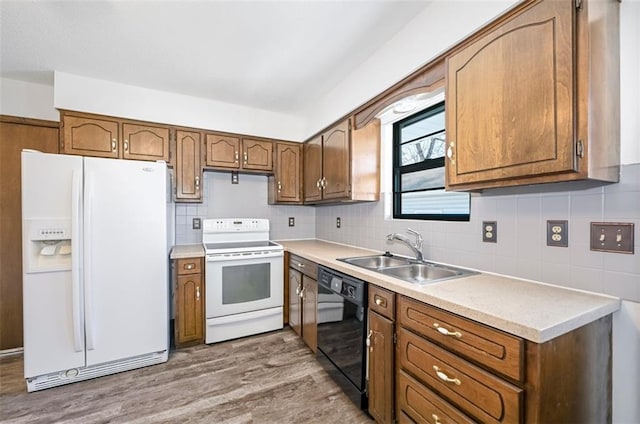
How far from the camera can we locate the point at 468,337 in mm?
1000

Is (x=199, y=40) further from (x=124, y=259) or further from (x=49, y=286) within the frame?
(x=49, y=286)

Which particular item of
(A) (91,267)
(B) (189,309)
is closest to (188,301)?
(B) (189,309)

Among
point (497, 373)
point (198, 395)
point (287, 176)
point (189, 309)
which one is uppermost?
point (287, 176)

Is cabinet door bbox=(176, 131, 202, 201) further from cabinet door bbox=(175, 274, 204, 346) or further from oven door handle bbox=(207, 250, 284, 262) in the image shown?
cabinet door bbox=(175, 274, 204, 346)

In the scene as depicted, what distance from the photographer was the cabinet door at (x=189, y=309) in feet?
7.80

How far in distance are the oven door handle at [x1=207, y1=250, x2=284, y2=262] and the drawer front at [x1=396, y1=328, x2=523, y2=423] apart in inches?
64.1

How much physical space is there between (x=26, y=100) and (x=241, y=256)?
7.94 feet

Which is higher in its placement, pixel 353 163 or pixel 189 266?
pixel 353 163

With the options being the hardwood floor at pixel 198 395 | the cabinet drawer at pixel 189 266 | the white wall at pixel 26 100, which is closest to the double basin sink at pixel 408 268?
the hardwood floor at pixel 198 395

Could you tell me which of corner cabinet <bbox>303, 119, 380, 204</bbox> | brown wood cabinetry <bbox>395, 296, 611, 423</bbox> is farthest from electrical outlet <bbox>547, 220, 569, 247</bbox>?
corner cabinet <bbox>303, 119, 380, 204</bbox>

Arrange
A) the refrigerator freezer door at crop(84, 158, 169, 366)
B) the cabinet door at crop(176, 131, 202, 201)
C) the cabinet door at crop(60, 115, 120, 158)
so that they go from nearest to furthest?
the refrigerator freezer door at crop(84, 158, 169, 366) → the cabinet door at crop(60, 115, 120, 158) → the cabinet door at crop(176, 131, 202, 201)

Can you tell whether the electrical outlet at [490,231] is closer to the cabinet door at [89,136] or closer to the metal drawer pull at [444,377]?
the metal drawer pull at [444,377]

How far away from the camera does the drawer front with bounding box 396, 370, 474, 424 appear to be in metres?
1.06

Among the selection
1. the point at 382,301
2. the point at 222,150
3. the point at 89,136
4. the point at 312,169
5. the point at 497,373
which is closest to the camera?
the point at 497,373
